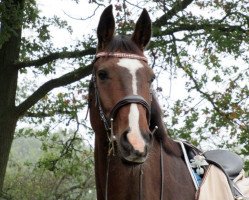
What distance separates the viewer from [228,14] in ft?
33.2

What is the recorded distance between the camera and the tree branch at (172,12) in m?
9.19

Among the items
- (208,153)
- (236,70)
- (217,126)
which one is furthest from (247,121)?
(208,153)

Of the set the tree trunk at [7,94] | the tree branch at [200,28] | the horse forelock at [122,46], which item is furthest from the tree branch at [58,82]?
the horse forelock at [122,46]

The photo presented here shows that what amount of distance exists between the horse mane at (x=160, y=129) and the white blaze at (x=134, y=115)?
0.28 metres

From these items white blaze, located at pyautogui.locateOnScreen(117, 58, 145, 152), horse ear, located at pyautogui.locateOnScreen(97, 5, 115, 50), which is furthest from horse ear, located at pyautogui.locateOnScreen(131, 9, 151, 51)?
white blaze, located at pyautogui.locateOnScreen(117, 58, 145, 152)

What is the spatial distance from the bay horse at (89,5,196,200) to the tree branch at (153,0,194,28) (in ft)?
18.9

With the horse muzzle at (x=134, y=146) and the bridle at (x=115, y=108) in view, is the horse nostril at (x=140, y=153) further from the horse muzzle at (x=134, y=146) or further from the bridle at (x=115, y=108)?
the bridle at (x=115, y=108)

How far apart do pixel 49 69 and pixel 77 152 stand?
2.58 metres

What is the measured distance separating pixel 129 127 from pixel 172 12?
6.91 metres

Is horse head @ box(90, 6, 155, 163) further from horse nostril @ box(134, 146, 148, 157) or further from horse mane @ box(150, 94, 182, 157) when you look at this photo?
horse mane @ box(150, 94, 182, 157)

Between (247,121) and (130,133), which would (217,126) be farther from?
(130,133)

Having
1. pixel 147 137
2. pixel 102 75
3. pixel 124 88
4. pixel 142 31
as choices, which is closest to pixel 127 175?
pixel 147 137

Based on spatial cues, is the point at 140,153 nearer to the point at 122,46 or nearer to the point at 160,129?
the point at 160,129

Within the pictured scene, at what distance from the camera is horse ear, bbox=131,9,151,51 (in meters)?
Answer: 3.60
